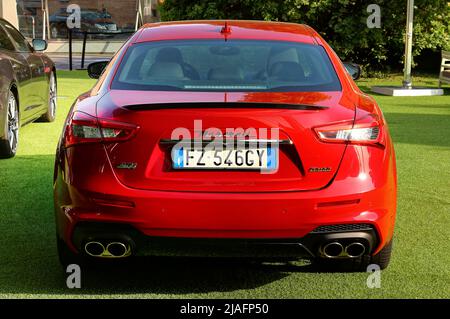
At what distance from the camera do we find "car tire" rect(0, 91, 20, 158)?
8.63 metres

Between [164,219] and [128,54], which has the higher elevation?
[128,54]

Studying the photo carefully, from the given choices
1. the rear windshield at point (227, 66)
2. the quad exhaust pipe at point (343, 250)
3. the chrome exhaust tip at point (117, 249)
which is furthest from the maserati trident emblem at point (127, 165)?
the quad exhaust pipe at point (343, 250)

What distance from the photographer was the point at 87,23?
45844mm

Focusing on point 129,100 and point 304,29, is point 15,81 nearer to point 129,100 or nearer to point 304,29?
point 304,29

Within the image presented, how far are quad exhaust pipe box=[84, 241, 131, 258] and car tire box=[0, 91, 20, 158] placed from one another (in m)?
4.77

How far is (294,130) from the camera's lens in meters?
3.95

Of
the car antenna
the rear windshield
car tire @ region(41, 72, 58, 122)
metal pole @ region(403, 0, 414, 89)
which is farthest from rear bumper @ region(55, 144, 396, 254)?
metal pole @ region(403, 0, 414, 89)

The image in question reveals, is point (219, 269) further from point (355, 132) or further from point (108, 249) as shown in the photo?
point (355, 132)

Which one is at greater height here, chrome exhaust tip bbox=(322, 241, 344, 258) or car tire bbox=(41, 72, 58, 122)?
chrome exhaust tip bbox=(322, 241, 344, 258)

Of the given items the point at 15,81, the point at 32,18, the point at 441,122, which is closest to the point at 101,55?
the point at 32,18

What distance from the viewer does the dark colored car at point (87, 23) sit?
4159 cm

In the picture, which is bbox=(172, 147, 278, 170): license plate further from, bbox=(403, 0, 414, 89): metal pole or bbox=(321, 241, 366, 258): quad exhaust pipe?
bbox=(403, 0, 414, 89): metal pole

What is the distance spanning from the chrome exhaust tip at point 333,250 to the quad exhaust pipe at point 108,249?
0.95 metres
